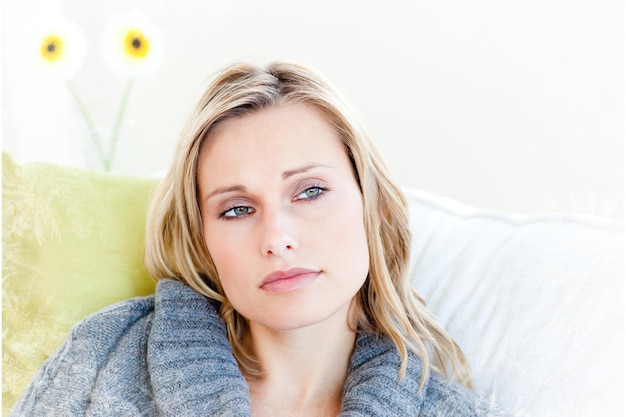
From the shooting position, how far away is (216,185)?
3.57ft

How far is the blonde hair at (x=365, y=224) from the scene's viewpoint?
1125 millimetres

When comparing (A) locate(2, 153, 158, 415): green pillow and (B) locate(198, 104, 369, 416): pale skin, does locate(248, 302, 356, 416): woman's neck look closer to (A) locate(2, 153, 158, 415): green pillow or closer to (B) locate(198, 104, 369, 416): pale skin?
(B) locate(198, 104, 369, 416): pale skin

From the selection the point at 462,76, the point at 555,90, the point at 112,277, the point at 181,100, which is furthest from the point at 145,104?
the point at 555,90

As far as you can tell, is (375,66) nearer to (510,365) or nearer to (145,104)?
(145,104)

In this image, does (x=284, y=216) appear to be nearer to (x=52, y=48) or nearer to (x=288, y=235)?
(x=288, y=235)

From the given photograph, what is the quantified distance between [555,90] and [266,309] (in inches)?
25.6

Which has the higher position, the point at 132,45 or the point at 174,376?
the point at 132,45

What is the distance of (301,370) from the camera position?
117 centimetres

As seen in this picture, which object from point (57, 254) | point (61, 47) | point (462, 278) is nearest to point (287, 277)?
point (462, 278)

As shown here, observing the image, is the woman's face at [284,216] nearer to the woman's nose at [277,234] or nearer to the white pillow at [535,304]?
the woman's nose at [277,234]

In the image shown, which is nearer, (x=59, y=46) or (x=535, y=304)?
(x=535, y=304)

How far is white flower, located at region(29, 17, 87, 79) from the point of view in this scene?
4.48ft

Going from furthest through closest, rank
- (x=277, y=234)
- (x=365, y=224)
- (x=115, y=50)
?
(x=115, y=50) → (x=365, y=224) → (x=277, y=234)

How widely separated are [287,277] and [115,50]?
66 centimetres
